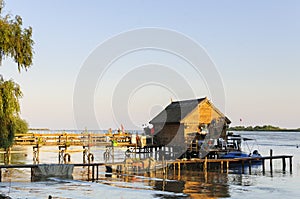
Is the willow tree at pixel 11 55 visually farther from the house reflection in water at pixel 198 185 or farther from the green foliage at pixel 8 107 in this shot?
the house reflection in water at pixel 198 185

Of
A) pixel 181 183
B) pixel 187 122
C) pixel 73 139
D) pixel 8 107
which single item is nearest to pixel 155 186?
pixel 181 183

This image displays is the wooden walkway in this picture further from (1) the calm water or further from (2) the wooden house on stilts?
(2) the wooden house on stilts

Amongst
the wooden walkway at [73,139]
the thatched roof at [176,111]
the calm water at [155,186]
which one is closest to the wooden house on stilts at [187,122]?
the thatched roof at [176,111]

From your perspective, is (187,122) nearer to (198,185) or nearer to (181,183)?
(181,183)

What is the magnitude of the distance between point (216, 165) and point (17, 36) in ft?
92.8

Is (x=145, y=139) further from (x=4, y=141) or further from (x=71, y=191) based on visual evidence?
(x=4, y=141)

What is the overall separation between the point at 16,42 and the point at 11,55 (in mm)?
738

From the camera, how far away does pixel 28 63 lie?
2170 cm

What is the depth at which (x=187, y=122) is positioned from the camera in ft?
142

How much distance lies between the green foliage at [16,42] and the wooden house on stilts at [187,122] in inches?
943

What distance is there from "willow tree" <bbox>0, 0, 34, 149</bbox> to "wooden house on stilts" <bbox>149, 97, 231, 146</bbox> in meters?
23.8

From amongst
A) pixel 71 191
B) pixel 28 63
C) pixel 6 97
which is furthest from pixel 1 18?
pixel 71 191

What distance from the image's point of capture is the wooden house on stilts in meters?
43.3

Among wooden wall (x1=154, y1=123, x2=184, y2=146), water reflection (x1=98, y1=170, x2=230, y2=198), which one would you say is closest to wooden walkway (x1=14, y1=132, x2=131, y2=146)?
wooden wall (x1=154, y1=123, x2=184, y2=146)
